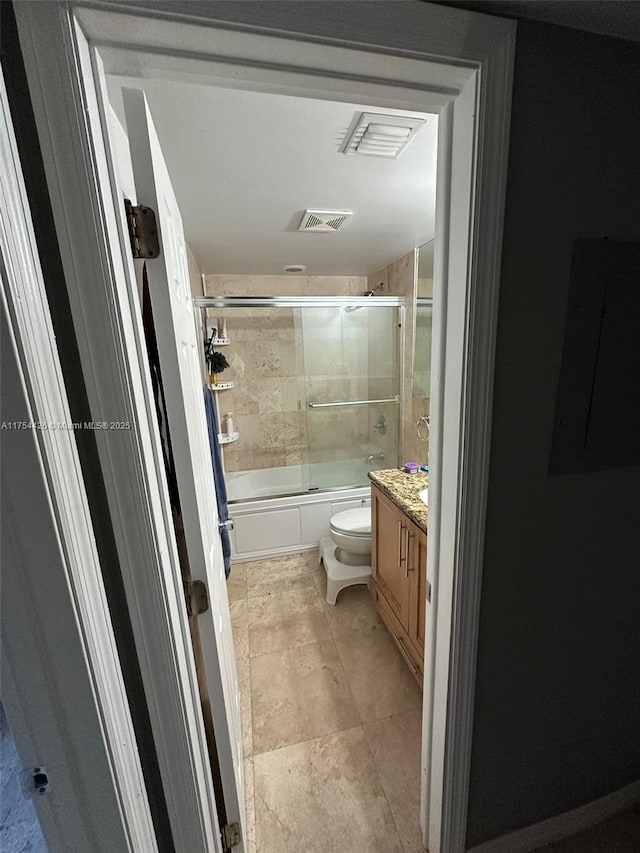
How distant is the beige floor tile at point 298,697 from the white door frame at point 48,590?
1.08 metres

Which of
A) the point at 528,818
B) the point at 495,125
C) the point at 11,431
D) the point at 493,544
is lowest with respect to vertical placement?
the point at 528,818

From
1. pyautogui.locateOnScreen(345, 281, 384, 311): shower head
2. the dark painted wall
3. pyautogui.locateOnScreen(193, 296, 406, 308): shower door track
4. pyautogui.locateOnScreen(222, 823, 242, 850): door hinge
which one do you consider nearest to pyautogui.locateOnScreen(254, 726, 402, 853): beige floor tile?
pyautogui.locateOnScreen(222, 823, 242, 850): door hinge

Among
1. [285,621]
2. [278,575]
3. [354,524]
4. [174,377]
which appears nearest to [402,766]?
[285,621]

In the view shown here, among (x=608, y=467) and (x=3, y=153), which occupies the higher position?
(x=3, y=153)

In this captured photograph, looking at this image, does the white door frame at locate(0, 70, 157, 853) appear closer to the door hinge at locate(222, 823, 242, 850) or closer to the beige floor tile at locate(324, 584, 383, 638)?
the door hinge at locate(222, 823, 242, 850)

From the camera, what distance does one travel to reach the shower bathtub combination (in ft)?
9.48

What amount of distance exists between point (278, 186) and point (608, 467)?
160 cm

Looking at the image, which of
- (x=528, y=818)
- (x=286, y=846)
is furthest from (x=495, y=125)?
(x=286, y=846)

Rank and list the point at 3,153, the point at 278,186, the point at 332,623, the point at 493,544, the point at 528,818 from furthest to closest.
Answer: the point at 332,623, the point at 278,186, the point at 528,818, the point at 493,544, the point at 3,153

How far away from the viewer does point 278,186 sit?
145cm

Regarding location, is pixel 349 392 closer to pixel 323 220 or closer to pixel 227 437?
pixel 227 437

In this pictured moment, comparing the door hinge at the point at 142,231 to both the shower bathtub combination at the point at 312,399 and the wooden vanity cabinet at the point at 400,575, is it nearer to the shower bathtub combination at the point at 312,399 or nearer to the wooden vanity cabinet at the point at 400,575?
the wooden vanity cabinet at the point at 400,575

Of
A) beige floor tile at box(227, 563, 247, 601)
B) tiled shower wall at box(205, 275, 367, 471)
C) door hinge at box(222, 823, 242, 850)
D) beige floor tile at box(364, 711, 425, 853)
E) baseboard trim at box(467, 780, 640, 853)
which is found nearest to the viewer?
door hinge at box(222, 823, 242, 850)

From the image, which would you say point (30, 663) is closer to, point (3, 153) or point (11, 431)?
point (11, 431)
